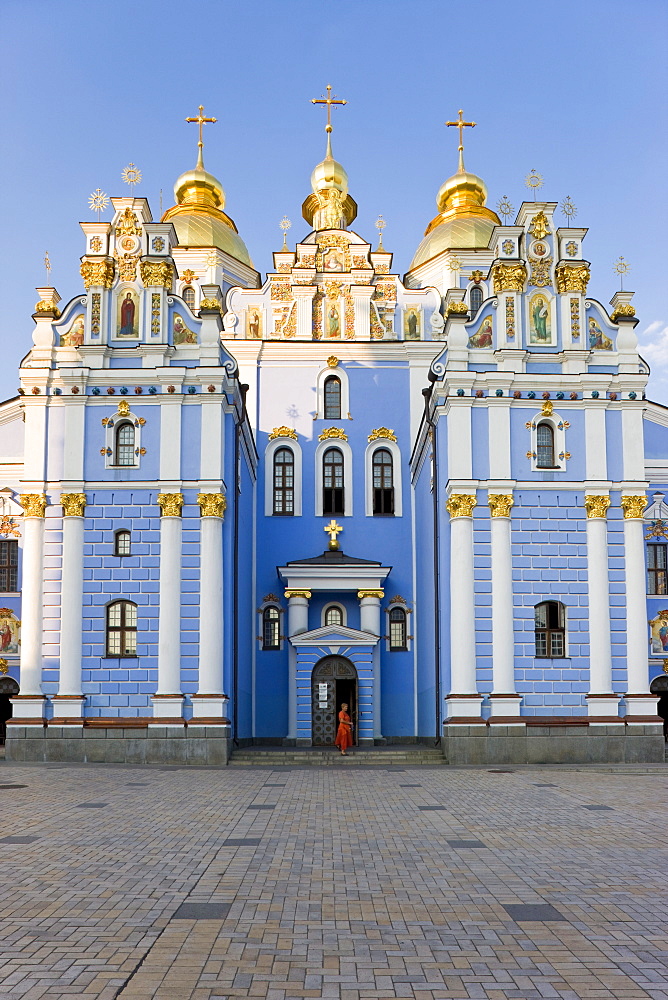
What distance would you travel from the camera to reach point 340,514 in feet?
126

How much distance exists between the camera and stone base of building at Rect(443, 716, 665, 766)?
28.6 metres

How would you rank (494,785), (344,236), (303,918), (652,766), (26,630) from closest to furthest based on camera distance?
1. (303,918)
2. (494,785)
3. (652,766)
4. (26,630)
5. (344,236)

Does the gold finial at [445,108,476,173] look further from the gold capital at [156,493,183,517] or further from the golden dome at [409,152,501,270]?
the gold capital at [156,493,183,517]

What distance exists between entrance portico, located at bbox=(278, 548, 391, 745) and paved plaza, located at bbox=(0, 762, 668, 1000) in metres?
14.5

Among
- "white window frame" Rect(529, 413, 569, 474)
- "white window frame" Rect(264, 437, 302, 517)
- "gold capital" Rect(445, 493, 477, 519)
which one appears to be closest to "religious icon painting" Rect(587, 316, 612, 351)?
"white window frame" Rect(529, 413, 569, 474)

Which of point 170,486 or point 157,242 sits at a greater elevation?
point 157,242

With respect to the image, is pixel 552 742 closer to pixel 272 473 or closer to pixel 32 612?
pixel 32 612

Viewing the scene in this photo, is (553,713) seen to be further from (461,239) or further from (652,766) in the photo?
(461,239)

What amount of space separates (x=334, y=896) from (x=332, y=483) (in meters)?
27.9

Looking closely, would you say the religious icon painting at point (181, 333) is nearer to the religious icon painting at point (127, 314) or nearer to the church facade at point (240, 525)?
the church facade at point (240, 525)

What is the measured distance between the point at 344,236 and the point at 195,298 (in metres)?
6.19

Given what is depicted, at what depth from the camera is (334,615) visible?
121 ft

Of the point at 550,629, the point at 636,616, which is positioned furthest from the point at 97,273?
the point at 636,616

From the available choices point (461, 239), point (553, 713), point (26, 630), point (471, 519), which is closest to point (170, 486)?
point (26, 630)
